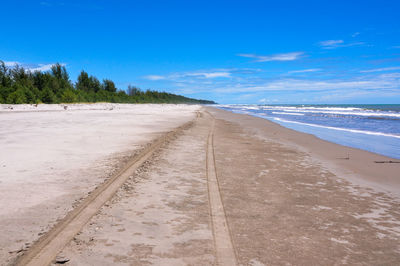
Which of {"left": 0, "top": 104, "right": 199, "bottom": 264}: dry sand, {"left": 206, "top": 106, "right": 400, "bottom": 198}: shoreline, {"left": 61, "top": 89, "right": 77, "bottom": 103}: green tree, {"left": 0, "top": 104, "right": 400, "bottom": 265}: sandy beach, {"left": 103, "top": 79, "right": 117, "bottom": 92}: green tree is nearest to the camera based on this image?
{"left": 0, "top": 104, "right": 400, "bottom": 265}: sandy beach

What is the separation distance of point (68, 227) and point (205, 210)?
190cm

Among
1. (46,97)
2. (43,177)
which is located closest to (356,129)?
(43,177)

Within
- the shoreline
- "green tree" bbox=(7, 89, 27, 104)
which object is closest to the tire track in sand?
the shoreline

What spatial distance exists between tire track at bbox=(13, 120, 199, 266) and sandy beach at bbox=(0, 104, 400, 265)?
3.0 inches

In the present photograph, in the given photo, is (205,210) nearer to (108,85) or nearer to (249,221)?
(249,221)

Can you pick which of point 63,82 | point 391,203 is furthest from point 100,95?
point 391,203

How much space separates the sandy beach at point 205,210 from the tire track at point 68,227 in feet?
0.25

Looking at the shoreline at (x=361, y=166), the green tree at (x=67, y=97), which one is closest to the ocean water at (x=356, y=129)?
the shoreline at (x=361, y=166)

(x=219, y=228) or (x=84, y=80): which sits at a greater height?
(x=84, y=80)

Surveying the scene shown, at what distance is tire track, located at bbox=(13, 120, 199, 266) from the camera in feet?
9.10

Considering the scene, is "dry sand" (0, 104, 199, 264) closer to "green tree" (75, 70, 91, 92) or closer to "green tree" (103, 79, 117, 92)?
"green tree" (75, 70, 91, 92)

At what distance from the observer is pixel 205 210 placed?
4227mm

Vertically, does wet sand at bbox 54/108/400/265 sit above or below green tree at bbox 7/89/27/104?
below

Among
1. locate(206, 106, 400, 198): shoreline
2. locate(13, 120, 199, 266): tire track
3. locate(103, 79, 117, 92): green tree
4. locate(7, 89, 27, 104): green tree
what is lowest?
locate(206, 106, 400, 198): shoreline
